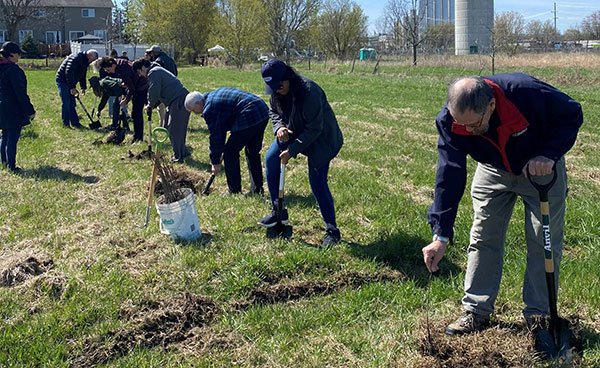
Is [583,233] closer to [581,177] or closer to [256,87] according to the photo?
[581,177]

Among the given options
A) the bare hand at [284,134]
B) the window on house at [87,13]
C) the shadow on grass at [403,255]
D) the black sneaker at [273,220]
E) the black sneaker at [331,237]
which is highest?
the window on house at [87,13]

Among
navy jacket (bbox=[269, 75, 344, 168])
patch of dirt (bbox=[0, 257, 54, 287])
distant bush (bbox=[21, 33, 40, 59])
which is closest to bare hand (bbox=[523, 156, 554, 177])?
navy jacket (bbox=[269, 75, 344, 168])

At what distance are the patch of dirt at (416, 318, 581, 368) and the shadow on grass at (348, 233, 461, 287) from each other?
3.60ft

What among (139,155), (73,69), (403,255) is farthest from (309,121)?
(73,69)

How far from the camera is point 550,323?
3615mm

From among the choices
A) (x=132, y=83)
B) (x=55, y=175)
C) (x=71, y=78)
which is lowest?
(x=55, y=175)

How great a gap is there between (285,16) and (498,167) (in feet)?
174

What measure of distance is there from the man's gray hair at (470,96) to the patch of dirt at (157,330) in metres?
2.55

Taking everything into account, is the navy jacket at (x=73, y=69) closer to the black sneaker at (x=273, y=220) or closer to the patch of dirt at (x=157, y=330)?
the black sneaker at (x=273, y=220)

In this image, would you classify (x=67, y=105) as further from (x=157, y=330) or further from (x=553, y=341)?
(x=553, y=341)

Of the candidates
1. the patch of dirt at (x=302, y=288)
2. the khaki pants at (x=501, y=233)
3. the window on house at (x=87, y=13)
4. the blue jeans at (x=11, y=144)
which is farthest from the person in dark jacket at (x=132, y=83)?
the window on house at (x=87, y=13)

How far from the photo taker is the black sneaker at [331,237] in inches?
219

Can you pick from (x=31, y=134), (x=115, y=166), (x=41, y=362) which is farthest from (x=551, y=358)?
(x=31, y=134)

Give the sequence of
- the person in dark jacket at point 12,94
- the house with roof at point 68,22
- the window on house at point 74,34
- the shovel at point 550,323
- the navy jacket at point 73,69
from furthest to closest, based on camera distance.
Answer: the window on house at point 74,34 → the house with roof at point 68,22 → the navy jacket at point 73,69 → the person in dark jacket at point 12,94 → the shovel at point 550,323
